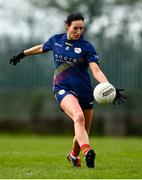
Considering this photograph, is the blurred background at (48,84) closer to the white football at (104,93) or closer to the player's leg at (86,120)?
the player's leg at (86,120)

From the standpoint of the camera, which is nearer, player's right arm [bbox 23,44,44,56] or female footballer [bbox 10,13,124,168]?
female footballer [bbox 10,13,124,168]

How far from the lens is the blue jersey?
37.0 feet

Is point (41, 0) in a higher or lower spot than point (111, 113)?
higher

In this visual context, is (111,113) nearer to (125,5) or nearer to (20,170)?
(125,5)

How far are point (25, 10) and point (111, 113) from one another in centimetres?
621

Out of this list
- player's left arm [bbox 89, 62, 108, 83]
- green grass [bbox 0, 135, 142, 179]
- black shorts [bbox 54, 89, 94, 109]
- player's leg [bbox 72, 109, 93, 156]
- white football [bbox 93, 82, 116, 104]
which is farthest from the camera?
player's leg [bbox 72, 109, 93, 156]

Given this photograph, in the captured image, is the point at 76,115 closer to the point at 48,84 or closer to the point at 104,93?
the point at 104,93

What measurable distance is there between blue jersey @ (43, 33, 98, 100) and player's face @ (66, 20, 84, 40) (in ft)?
0.25

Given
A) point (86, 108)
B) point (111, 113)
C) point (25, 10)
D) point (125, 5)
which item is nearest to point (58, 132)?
point (111, 113)

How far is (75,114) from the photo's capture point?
10961 millimetres

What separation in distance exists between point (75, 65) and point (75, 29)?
1.68 feet

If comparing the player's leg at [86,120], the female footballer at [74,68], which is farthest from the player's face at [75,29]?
the player's leg at [86,120]

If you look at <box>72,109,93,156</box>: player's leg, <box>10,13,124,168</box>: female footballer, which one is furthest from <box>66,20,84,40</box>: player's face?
<box>72,109,93,156</box>: player's leg

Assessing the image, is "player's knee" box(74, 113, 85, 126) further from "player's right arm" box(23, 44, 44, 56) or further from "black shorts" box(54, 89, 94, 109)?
"player's right arm" box(23, 44, 44, 56)
